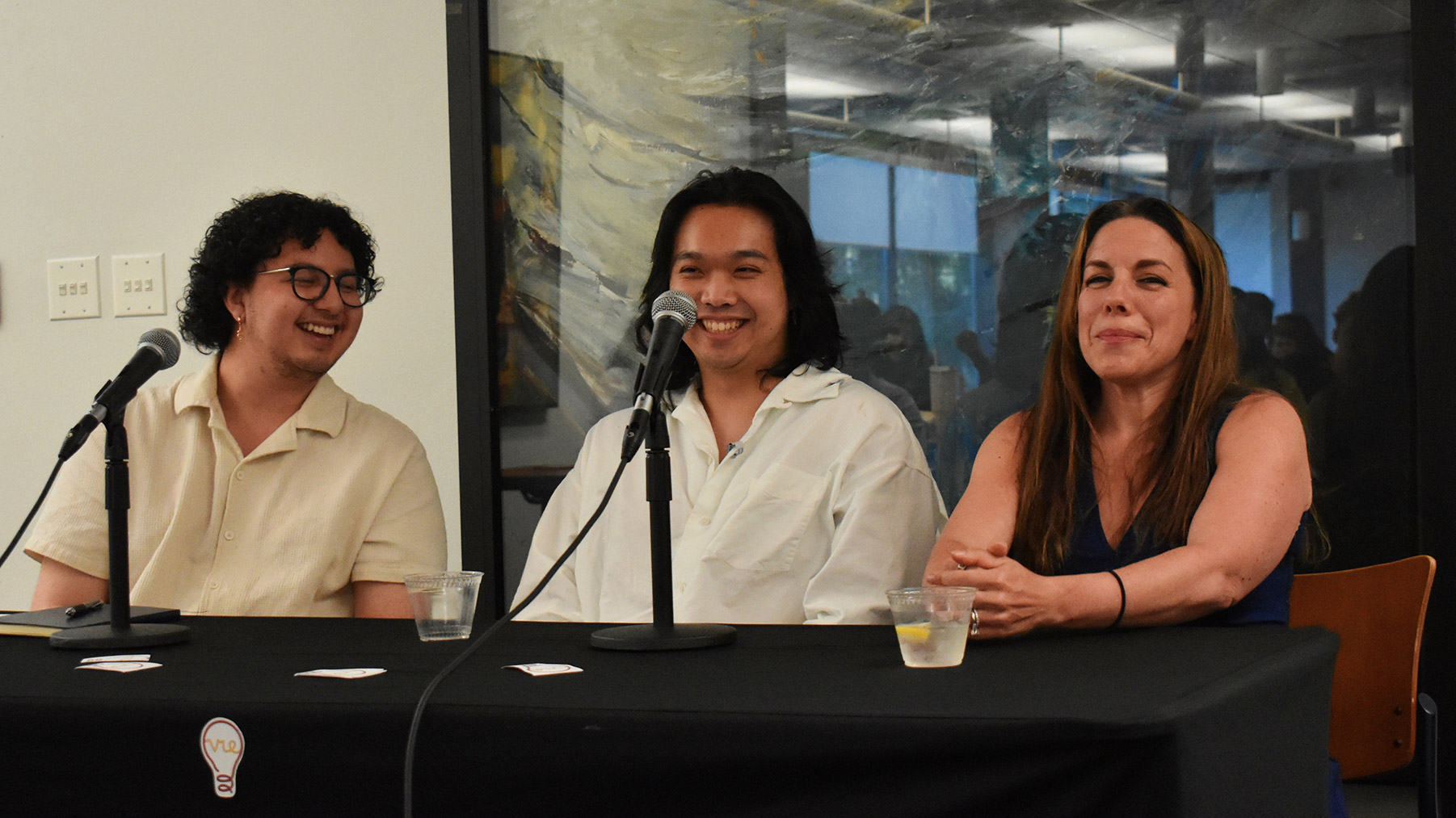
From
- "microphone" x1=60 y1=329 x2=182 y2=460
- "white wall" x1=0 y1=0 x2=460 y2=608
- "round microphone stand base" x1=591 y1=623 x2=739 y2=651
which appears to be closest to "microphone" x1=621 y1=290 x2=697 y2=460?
"round microphone stand base" x1=591 y1=623 x2=739 y2=651

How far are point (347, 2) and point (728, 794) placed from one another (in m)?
2.36

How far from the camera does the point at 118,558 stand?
1.50 metres

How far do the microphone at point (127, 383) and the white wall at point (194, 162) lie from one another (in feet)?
3.95

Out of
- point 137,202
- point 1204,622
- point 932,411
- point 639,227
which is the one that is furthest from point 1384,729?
point 137,202

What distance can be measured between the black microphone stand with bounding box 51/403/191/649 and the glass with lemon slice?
0.89 metres

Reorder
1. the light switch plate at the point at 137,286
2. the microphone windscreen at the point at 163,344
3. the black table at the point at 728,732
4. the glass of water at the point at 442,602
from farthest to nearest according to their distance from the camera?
the light switch plate at the point at 137,286 → the microphone windscreen at the point at 163,344 → the glass of water at the point at 442,602 → the black table at the point at 728,732

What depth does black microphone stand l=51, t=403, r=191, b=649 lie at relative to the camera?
1459mm

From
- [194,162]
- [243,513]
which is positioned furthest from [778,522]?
[194,162]

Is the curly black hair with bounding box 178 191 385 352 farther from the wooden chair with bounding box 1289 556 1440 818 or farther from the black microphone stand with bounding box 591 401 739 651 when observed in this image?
the wooden chair with bounding box 1289 556 1440 818

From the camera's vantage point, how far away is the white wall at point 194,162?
2742 mm

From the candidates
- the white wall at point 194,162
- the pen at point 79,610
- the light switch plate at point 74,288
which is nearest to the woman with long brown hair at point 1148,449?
the pen at point 79,610

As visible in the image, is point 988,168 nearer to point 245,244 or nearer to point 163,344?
point 245,244

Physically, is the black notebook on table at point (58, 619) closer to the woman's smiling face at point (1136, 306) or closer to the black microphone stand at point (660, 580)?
the black microphone stand at point (660, 580)

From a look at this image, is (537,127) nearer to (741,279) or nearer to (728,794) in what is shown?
(741,279)
